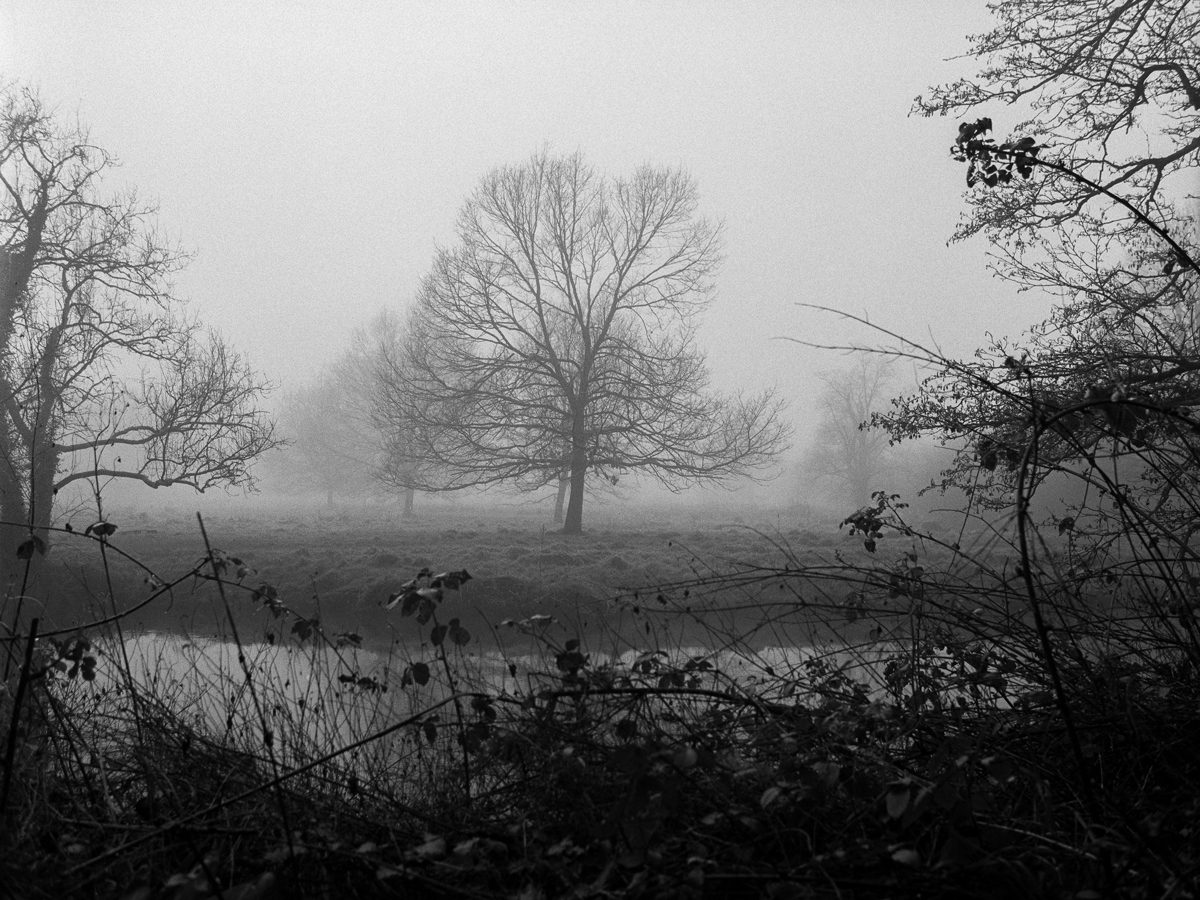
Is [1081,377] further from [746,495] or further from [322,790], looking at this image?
[746,495]

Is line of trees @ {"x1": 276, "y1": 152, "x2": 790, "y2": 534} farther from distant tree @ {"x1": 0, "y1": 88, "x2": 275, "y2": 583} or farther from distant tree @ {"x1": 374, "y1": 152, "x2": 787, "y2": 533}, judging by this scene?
distant tree @ {"x1": 0, "y1": 88, "x2": 275, "y2": 583}

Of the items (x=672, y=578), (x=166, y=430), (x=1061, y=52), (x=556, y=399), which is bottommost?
(x=672, y=578)

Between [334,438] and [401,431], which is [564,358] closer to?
[401,431]

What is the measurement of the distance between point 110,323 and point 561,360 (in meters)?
9.19

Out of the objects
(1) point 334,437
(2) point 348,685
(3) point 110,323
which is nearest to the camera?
(2) point 348,685

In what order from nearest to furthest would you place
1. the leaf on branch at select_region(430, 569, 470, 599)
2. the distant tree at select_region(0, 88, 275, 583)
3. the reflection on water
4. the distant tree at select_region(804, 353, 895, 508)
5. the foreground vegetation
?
the foreground vegetation → the leaf on branch at select_region(430, 569, 470, 599) → the reflection on water → the distant tree at select_region(0, 88, 275, 583) → the distant tree at select_region(804, 353, 895, 508)

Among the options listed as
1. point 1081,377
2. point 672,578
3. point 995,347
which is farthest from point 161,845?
point 672,578

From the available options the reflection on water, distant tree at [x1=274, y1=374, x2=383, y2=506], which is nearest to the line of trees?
the reflection on water

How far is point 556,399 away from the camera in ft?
61.6

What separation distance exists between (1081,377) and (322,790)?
19.1 ft

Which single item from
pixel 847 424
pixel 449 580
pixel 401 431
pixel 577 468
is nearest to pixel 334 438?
pixel 401 431

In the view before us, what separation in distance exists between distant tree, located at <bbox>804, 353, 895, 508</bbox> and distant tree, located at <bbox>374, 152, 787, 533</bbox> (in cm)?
1774

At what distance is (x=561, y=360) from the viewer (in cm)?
1828

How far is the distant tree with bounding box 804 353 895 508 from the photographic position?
34844mm
